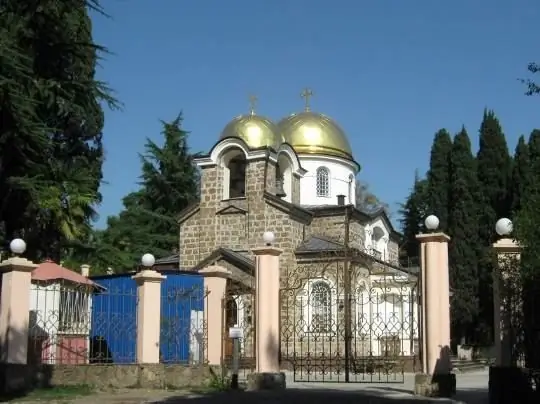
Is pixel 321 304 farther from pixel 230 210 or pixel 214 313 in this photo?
pixel 214 313

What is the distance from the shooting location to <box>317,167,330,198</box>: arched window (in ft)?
116

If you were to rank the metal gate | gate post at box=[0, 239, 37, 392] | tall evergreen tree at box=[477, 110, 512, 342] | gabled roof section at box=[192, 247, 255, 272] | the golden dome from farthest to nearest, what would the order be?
tall evergreen tree at box=[477, 110, 512, 342]
the golden dome
gabled roof section at box=[192, 247, 255, 272]
the metal gate
gate post at box=[0, 239, 37, 392]

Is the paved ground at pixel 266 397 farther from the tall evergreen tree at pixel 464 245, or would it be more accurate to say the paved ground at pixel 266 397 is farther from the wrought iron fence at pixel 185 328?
the tall evergreen tree at pixel 464 245

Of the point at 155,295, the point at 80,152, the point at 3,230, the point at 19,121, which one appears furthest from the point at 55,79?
the point at 80,152

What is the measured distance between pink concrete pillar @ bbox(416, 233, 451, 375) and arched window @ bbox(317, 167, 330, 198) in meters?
21.5

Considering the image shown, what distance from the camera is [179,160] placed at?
4681 cm

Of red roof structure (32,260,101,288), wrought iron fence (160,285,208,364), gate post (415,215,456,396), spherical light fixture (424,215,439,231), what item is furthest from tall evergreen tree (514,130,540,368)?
red roof structure (32,260,101,288)

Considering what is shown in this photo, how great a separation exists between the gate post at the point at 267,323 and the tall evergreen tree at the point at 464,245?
2219 cm

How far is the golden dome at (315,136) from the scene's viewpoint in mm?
35688

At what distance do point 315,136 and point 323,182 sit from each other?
86.6 inches

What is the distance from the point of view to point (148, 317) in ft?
50.5

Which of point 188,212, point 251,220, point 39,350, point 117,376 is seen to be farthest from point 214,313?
point 188,212

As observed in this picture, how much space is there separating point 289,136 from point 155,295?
21293 millimetres

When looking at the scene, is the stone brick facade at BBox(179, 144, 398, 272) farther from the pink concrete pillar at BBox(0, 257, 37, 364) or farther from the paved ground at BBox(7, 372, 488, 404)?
the pink concrete pillar at BBox(0, 257, 37, 364)
